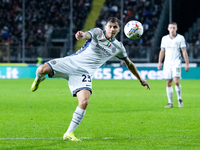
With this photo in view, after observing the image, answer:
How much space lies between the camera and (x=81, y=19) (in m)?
33.0

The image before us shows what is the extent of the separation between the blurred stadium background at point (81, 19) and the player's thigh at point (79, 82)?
23.0 m

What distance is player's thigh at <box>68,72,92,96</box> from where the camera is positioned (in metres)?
6.01

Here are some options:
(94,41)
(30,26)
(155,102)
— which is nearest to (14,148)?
(94,41)

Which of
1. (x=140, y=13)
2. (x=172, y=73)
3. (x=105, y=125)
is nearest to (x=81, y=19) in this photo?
(x=140, y=13)

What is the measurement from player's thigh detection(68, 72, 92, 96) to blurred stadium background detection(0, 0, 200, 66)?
23.0 metres

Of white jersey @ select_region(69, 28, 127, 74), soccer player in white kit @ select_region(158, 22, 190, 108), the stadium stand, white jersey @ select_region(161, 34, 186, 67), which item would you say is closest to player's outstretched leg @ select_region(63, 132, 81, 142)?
white jersey @ select_region(69, 28, 127, 74)

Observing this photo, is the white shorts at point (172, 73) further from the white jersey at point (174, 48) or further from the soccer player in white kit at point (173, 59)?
the white jersey at point (174, 48)

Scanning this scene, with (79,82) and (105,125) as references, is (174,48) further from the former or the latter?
(79,82)

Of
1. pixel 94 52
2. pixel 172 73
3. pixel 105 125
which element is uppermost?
pixel 94 52

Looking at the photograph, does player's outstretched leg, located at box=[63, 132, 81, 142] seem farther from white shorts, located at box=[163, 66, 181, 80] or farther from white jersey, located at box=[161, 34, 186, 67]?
white jersey, located at box=[161, 34, 186, 67]

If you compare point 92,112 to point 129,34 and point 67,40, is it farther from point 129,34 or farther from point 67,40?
point 67,40

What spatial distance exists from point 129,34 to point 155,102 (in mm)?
5709

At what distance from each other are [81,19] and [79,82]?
27424 mm

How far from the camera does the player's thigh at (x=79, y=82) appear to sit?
6008 mm
